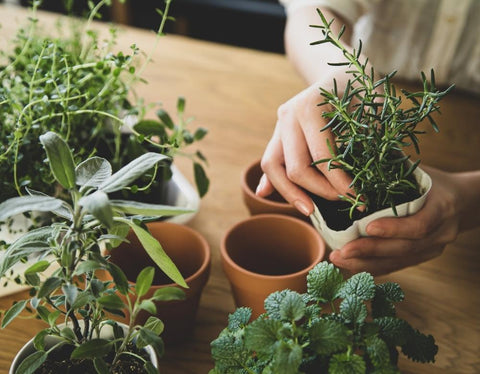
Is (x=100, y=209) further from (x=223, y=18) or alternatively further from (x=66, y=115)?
(x=223, y=18)

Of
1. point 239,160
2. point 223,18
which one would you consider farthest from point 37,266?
point 223,18

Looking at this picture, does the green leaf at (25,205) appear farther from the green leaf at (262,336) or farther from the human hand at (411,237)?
the human hand at (411,237)

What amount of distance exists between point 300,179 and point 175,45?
95 cm

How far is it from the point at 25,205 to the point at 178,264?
38 cm

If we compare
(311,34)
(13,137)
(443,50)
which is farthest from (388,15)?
(13,137)

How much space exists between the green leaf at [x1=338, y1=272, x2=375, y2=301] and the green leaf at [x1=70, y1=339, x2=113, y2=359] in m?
0.24

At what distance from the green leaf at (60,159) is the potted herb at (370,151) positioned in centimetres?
32

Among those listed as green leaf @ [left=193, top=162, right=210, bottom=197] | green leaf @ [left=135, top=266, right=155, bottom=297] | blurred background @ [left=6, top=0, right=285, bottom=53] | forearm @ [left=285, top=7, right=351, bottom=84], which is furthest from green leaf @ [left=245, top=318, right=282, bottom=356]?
blurred background @ [left=6, top=0, right=285, bottom=53]

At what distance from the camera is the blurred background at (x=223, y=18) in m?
2.60

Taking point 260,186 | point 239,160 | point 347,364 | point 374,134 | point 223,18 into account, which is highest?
point 374,134

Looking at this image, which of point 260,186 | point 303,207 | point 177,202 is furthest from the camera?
point 177,202

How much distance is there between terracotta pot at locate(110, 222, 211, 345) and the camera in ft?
2.44

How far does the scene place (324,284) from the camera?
0.58 metres

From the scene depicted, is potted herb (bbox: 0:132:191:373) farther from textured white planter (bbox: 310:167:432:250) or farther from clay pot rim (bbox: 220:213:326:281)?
textured white planter (bbox: 310:167:432:250)
